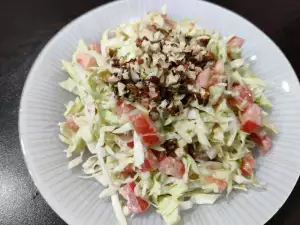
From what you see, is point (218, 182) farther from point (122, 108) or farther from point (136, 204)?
point (122, 108)

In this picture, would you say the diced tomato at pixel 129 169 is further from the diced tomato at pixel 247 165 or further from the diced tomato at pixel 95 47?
the diced tomato at pixel 95 47

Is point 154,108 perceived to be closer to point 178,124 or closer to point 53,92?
point 178,124

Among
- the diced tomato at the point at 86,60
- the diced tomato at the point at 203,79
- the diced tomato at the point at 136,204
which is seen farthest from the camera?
the diced tomato at the point at 86,60

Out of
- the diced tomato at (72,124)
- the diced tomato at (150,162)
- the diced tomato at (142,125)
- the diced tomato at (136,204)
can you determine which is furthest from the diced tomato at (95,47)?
the diced tomato at (136,204)

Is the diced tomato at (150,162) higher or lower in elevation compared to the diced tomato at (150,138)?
lower

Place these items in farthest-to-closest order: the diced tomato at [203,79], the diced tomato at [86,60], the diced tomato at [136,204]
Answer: the diced tomato at [86,60] → the diced tomato at [203,79] → the diced tomato at [136,204]

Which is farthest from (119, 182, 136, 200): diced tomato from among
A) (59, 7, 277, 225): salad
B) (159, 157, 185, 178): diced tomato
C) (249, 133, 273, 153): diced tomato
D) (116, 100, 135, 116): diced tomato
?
(249, 133, 273, 153): diced tomato

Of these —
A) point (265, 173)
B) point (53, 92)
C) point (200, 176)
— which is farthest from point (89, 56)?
point (265, 173)
